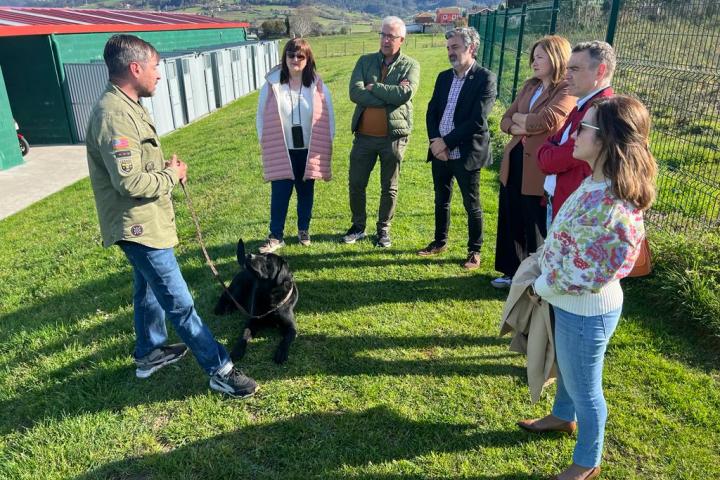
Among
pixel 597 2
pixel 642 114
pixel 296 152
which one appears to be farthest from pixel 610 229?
pixel 597 2

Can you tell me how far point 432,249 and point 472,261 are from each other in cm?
47

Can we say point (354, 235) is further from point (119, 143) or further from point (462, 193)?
point (119, 143)

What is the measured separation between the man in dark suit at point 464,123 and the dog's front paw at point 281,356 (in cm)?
211

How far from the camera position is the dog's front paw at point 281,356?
343 cm

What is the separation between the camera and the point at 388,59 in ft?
15.6

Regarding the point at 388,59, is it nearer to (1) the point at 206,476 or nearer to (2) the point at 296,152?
(2) the point at 296,152

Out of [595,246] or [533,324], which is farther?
[533,324]

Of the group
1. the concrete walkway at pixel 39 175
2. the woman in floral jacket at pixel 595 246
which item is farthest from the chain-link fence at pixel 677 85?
the concrete walkway at pixel 39 175

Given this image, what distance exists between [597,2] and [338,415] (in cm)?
521

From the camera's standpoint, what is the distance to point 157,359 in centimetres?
332

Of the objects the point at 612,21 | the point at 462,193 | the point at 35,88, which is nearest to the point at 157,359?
the point at 462,193

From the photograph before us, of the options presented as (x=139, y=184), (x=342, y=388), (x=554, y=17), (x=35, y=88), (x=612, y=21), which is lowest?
(x=342, y=388)

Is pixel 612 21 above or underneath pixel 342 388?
above

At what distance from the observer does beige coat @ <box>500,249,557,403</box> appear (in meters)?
2.48
